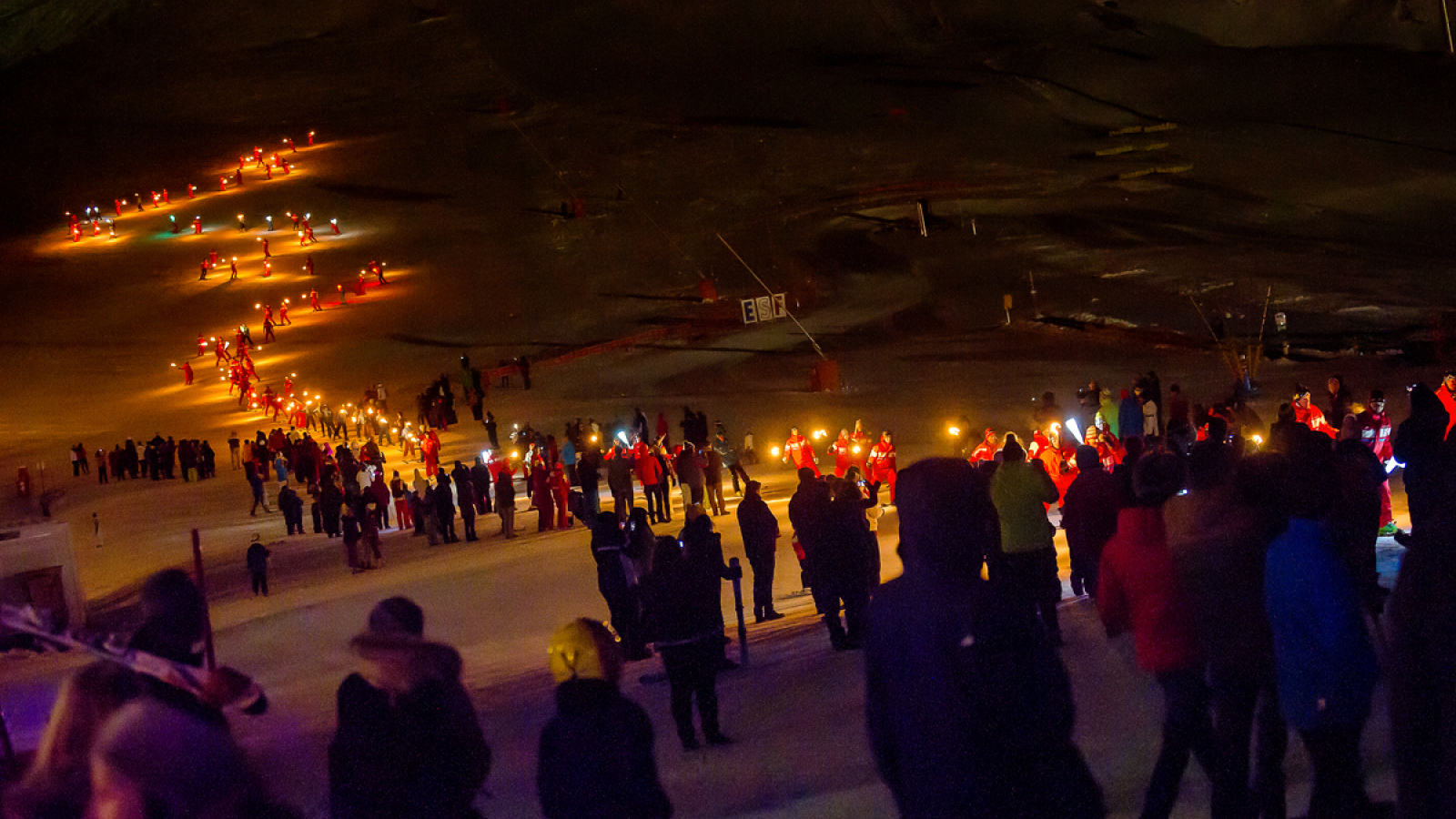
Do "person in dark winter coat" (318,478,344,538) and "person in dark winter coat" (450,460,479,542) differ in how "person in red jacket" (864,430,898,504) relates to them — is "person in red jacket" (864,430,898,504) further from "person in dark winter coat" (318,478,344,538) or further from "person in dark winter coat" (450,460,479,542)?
"person in dark winter coat" (318,478,344,538)

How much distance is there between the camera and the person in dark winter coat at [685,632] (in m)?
6.86

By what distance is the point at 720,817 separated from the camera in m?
5.80

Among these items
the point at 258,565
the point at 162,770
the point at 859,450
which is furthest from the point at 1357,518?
the point at 258,565

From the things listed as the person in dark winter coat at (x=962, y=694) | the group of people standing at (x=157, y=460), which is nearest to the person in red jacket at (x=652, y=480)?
the group of people standing at (x=157, y=460)

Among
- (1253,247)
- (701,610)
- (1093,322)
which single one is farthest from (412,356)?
(701,610)

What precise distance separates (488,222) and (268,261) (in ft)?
17.0

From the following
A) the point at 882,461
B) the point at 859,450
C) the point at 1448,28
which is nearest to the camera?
the point at 882,461

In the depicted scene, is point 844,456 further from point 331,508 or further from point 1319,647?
point 1319,647

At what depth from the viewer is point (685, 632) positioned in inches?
273

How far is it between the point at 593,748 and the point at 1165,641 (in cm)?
210

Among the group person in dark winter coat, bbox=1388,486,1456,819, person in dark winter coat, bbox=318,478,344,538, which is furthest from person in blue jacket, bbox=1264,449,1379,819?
person in dark winter coat, bbox=318,478,344,538

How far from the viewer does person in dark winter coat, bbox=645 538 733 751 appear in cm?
686

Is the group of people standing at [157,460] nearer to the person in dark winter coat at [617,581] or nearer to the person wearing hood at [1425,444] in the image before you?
the person in dark winter coat at [617,581]

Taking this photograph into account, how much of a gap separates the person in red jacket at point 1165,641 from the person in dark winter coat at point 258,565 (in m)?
12.7
